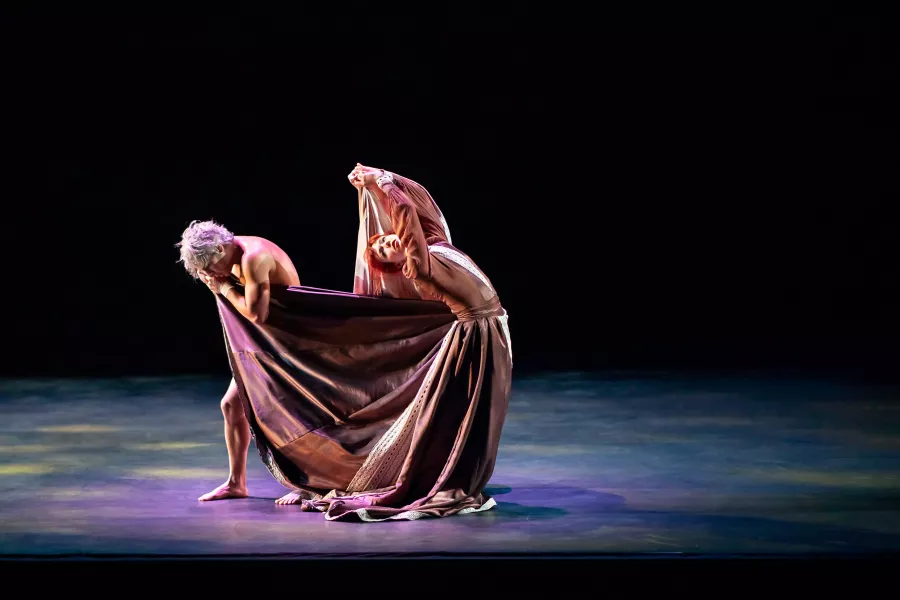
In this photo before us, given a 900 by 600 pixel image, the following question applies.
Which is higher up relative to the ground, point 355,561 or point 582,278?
point 582,278

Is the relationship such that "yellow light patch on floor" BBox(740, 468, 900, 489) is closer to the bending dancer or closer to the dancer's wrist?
the bending dancer

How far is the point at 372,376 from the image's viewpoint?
4406mm

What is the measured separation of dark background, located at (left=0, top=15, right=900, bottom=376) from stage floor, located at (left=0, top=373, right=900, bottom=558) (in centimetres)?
98

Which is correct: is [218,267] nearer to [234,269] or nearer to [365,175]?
[234,269]

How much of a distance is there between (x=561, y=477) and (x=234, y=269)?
1536 millimetres

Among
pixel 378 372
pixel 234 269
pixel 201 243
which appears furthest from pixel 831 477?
pixel 201 243

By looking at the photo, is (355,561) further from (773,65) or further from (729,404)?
(773,65)

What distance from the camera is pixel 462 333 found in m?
4.29

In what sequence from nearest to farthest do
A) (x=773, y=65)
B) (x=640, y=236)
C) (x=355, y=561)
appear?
(x=355, y=561)
(x=773, y=65)
(x=640, y=236)

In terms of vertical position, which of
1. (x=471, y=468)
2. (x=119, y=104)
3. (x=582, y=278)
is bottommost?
(x=471, y=468)

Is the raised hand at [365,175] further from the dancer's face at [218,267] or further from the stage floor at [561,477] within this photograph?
the stage floor at [561,477]

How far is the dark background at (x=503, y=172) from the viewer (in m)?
7.42

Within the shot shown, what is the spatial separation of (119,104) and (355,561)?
4.80 meters

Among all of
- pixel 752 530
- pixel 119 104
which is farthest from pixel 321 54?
pixel 752 530
